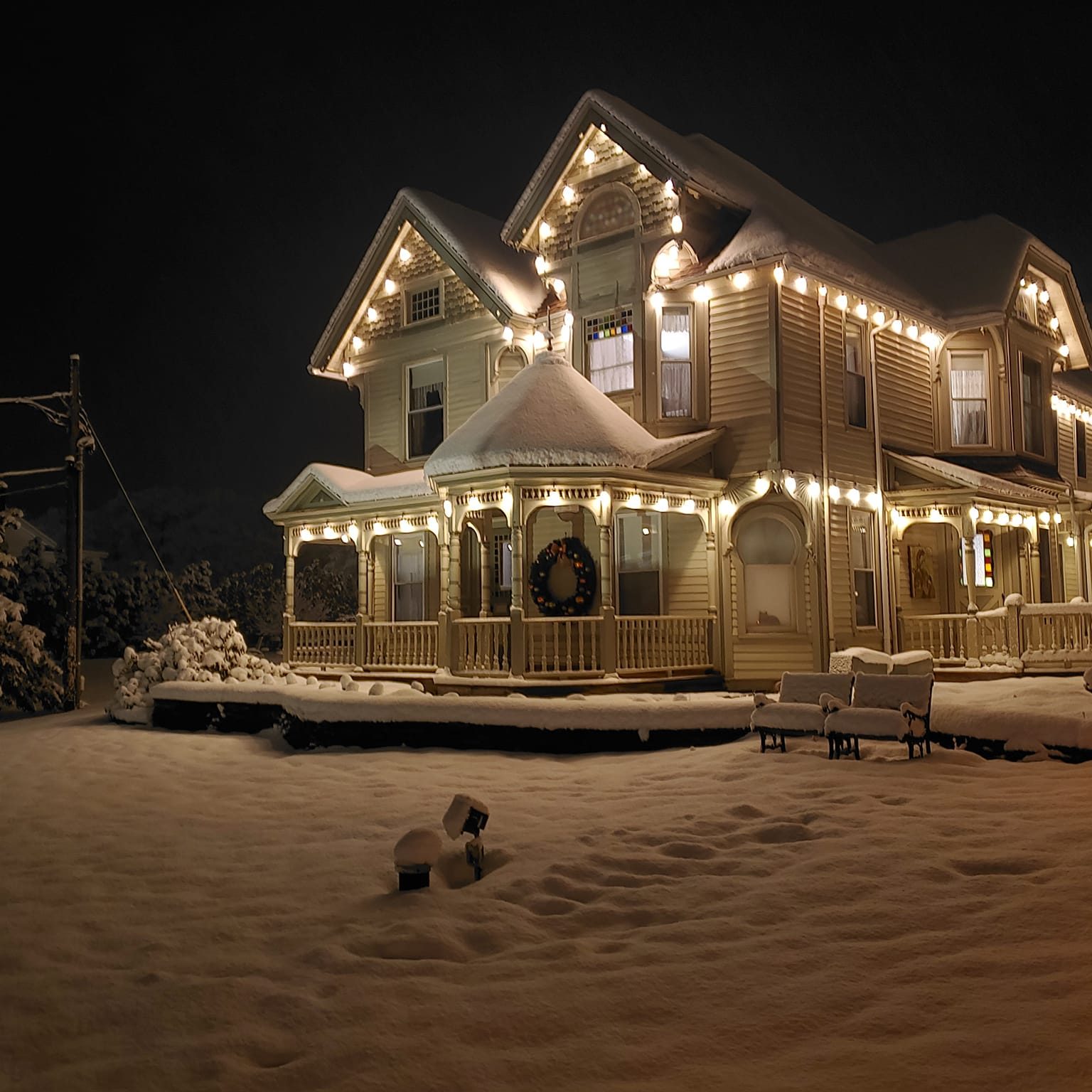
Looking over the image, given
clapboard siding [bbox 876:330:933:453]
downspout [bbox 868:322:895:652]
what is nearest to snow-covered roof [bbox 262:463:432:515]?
downspout [bbox 868:322:895:652]

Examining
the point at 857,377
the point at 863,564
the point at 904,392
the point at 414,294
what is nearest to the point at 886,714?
the point at 863,564

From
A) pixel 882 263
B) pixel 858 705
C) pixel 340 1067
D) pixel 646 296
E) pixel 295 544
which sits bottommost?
pixel 340 1067

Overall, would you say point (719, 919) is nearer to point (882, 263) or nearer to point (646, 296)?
point (646, 296)

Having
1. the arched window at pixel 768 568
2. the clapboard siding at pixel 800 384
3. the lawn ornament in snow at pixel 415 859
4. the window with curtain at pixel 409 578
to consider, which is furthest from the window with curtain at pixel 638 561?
the lawn ornament in snow at pixel 415 859

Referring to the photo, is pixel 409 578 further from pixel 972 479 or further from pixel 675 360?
pixel 972 479

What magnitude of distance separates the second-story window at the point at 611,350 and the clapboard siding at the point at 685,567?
8.71 feet

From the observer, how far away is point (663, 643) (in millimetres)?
16484

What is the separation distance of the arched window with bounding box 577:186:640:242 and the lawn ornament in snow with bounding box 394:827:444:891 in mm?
13792

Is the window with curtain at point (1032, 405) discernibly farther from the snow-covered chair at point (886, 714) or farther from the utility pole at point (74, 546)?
the utility pole at point (74, 546)

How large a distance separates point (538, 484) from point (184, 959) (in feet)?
34.4

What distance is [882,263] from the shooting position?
21.3m

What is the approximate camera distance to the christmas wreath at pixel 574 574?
1769 centimetres

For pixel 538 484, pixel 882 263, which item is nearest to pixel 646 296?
pixel 538 484

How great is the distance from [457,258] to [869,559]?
32.2 ft
